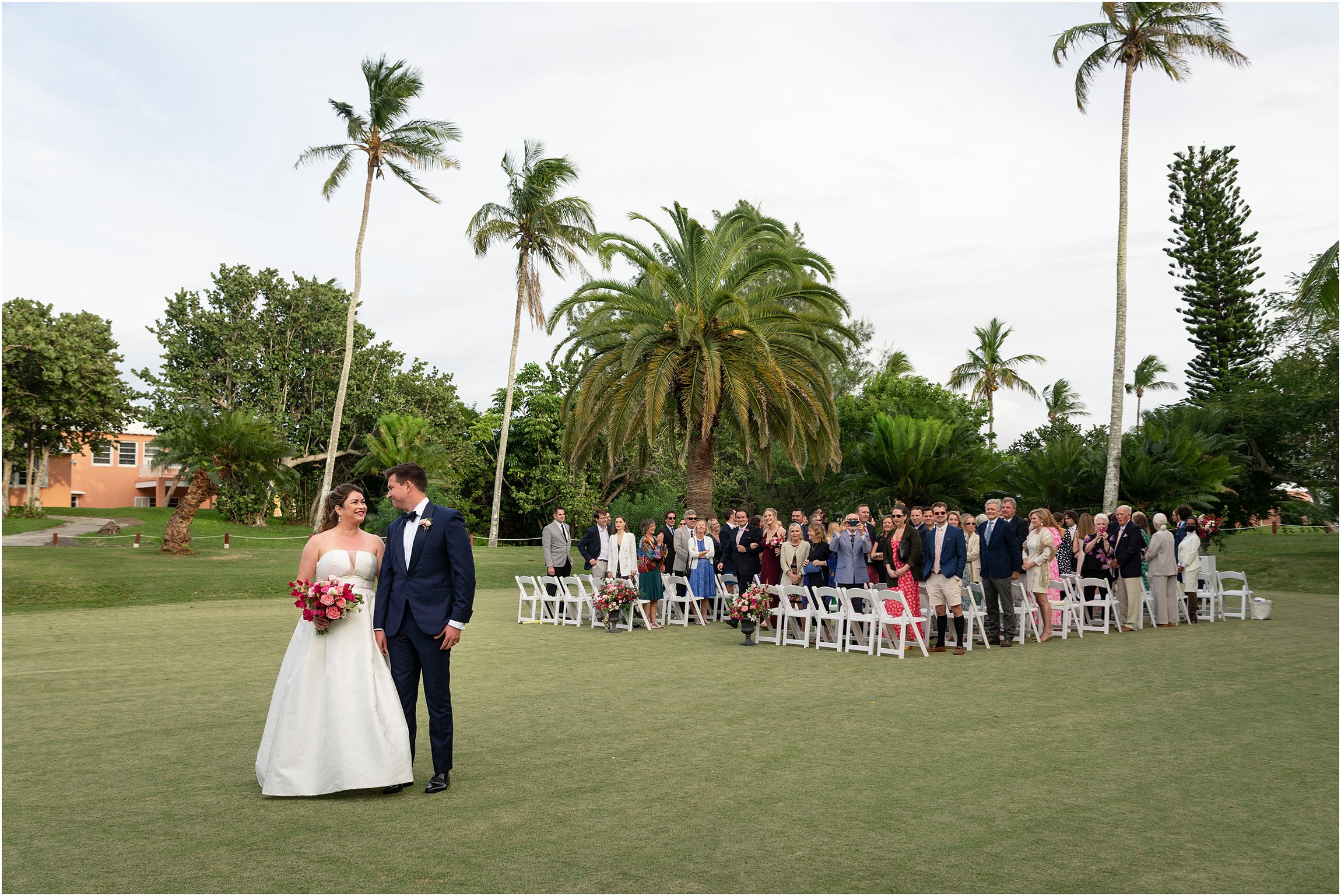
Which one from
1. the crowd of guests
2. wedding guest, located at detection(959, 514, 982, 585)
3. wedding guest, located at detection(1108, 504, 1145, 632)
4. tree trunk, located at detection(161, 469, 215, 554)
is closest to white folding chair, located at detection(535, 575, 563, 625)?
the crowd of guests

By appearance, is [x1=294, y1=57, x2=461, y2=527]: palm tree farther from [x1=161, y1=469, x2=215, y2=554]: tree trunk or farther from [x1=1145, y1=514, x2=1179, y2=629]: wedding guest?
[x1=1145, y1=514, x2=1179, y2=629]: wedding guest

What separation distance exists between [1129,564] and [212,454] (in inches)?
917

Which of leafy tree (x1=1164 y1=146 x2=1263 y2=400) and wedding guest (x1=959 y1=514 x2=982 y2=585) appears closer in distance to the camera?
wedding guest (x1=959 y1=514 x2=982 y2=585)

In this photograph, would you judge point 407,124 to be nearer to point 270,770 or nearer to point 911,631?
point 911,631

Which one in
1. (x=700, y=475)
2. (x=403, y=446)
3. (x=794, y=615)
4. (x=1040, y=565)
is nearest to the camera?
Result: (x=794, y=615)

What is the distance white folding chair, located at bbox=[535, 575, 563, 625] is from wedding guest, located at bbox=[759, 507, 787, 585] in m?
3.31

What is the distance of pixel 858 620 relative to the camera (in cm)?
1279

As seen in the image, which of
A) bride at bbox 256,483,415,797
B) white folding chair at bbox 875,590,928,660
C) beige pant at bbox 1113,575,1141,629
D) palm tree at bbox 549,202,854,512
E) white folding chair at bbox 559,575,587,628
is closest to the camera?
bride at bbox 256,483,415,797

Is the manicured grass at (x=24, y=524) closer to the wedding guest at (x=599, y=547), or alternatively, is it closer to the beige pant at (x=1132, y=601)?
the wedding guest at (x=599, y=547)

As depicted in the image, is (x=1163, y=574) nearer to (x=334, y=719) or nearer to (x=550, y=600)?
(x=550, y=600)

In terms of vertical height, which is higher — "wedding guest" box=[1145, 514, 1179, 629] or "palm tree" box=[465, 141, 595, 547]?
"palm tree" box=[465, 141, 595, 547]

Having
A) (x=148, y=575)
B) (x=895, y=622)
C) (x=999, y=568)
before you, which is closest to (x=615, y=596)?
(x=895, y=622)

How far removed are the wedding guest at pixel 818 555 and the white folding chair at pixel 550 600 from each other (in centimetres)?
416

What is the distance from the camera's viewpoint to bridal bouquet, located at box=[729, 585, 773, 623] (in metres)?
13.2
